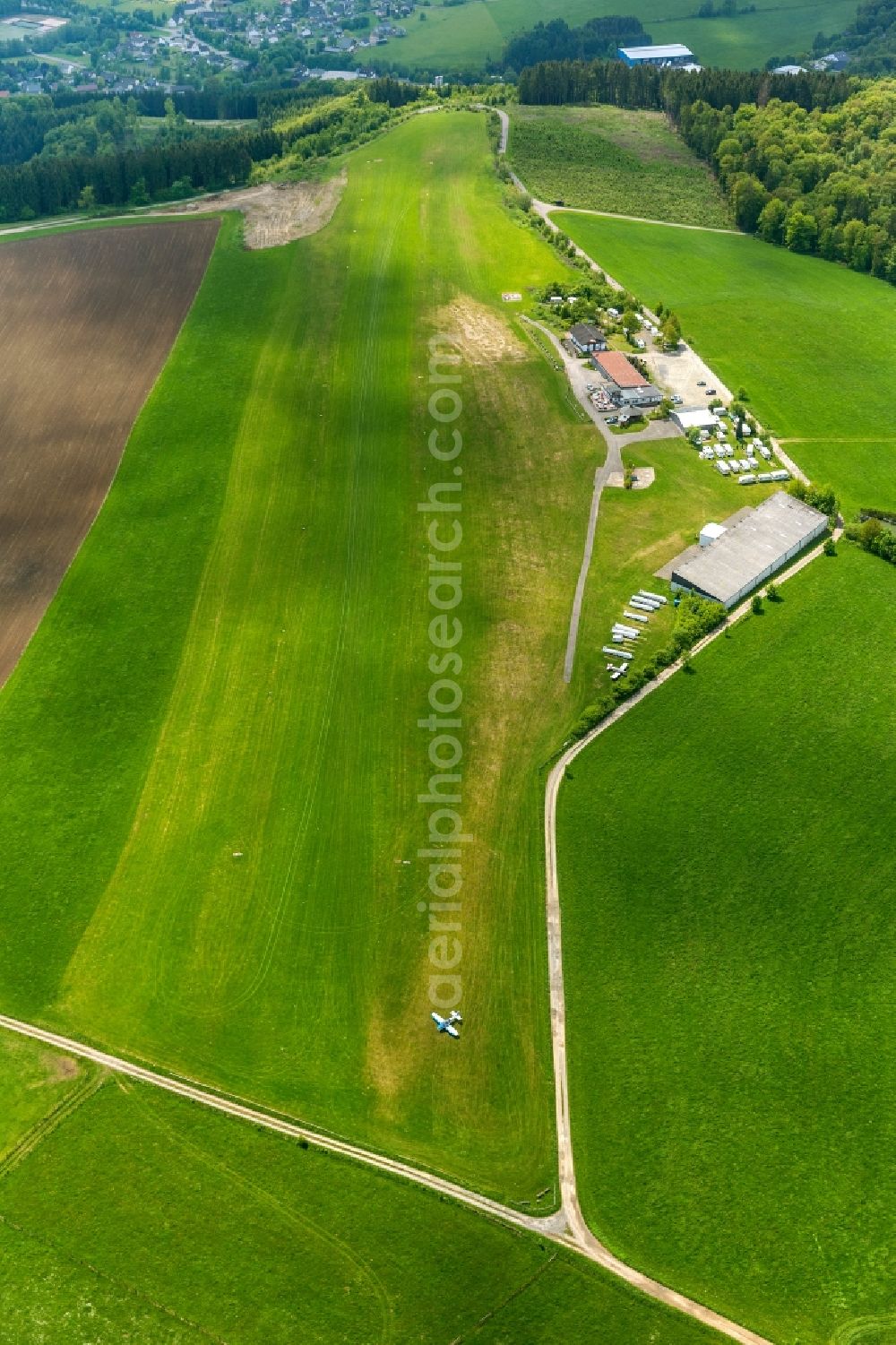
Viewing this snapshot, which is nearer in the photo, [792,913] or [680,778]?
[792,913]

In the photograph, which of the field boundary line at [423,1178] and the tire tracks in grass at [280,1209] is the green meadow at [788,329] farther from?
the tire tracks in grass at [280,1209]

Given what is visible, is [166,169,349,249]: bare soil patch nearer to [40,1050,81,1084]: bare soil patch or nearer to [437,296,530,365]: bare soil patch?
[437,296,530,365]: bare soil patch

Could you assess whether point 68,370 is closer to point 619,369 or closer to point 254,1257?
point 619,369

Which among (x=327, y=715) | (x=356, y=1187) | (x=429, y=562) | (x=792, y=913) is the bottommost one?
(x=356, y=1187)

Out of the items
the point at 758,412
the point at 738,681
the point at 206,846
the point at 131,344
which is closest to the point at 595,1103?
the point at 206,846

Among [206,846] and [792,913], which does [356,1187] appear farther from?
[792,913]

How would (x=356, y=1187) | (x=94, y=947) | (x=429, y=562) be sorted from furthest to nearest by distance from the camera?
(x=429, y=562), (x=94, y=947), (x=356, y=1187)

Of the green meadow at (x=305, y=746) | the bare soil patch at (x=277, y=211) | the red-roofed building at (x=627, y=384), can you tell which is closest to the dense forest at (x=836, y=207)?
the red-roofed building at (x=627, y=384)

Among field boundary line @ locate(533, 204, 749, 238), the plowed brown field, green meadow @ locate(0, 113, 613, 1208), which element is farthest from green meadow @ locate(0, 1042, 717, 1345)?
field boundary line @ locate(533, 204, 749, 238)
